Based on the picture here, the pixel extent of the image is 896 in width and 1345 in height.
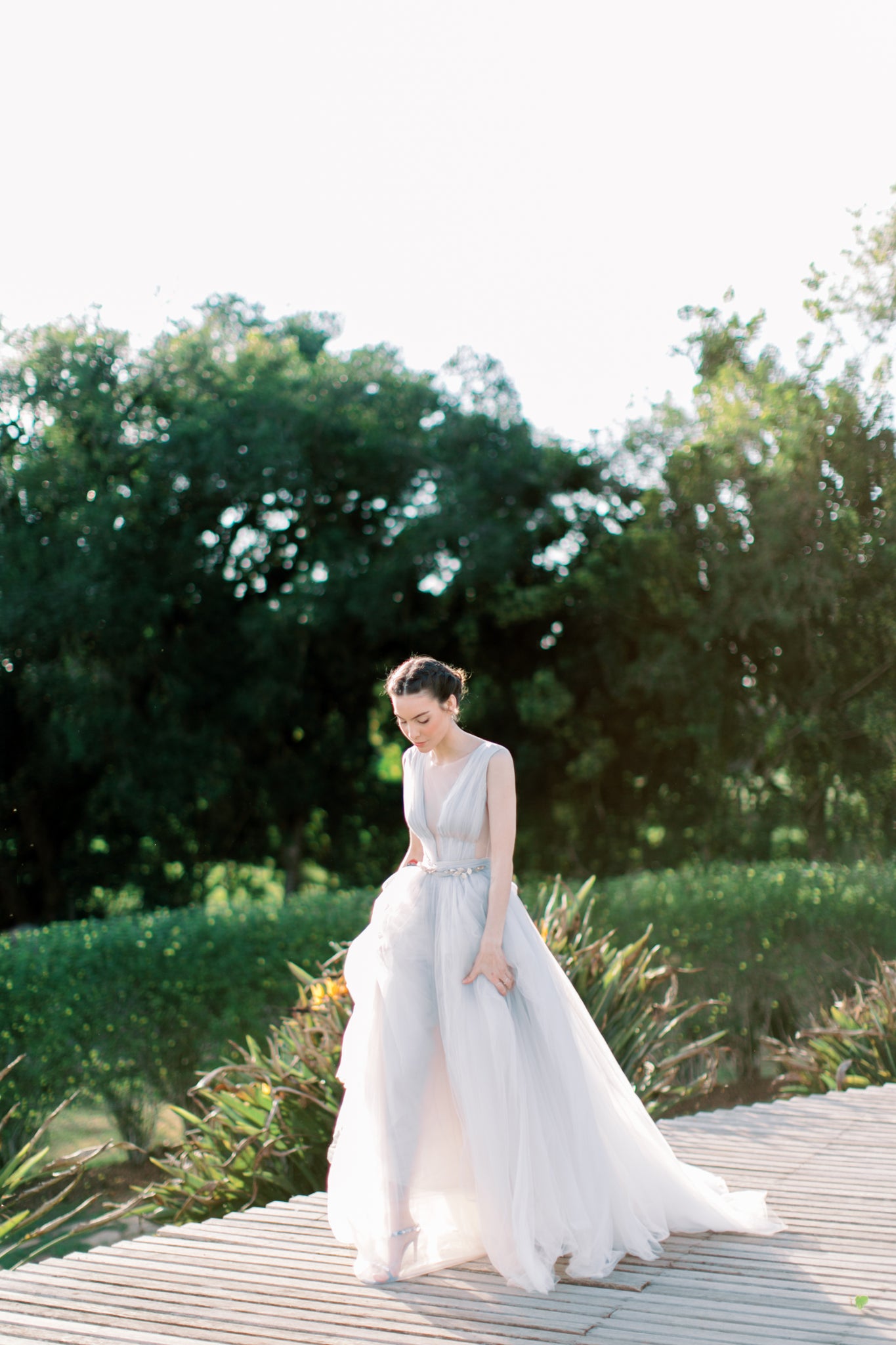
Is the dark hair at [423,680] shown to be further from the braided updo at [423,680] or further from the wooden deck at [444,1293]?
the wooden deck at [444,1293]

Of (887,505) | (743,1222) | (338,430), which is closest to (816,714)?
(887,505)

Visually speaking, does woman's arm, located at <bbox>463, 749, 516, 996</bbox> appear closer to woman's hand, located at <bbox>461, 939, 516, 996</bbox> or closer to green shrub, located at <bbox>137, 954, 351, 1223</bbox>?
woman's hand, located at <bbox>461, 939, 516, 996</bbox>

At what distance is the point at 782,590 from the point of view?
12.6 metres

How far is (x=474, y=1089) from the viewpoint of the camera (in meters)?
3.11

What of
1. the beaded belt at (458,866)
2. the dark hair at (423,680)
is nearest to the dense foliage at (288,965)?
the beaded belt at (458,866)

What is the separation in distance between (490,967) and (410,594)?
32.7 ft

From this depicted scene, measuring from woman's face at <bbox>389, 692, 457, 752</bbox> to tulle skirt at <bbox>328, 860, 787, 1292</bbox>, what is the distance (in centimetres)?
37

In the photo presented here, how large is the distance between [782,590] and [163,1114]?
7861 mm

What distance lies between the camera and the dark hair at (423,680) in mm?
3260

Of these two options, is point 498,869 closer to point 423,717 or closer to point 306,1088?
point 423,717

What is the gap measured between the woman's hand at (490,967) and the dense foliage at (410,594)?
9150mm

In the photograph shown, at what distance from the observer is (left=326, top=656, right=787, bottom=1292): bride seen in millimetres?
3082

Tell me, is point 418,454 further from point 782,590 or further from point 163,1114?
point 163,1114

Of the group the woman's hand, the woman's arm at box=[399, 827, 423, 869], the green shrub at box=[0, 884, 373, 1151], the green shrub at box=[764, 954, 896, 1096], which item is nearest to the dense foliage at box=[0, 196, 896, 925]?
the green shrub at box=[0, 884, 373, 1151]
